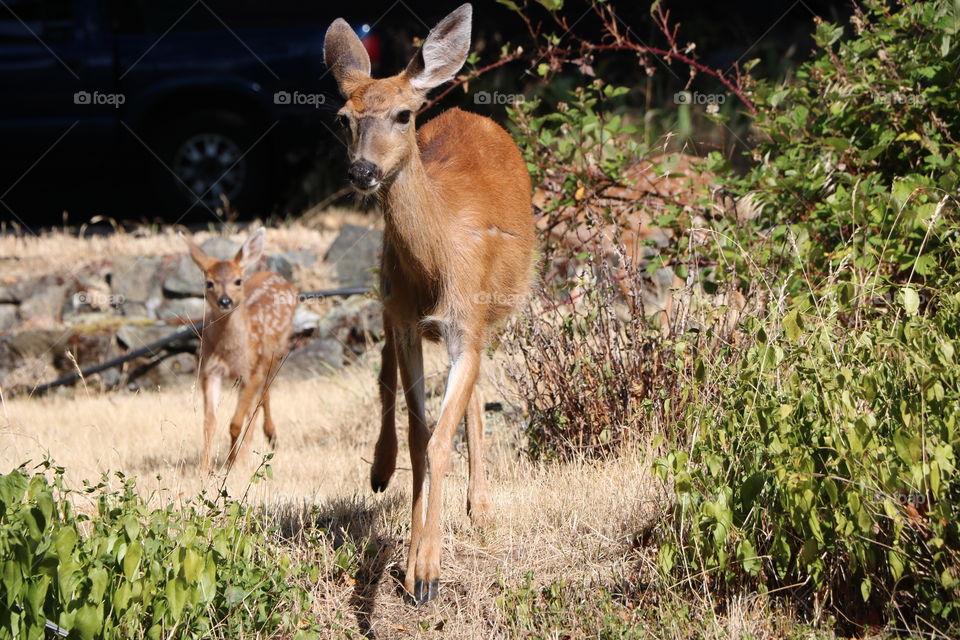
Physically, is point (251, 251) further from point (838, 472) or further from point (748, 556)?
point (838, 472)

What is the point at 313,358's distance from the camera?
1047cm

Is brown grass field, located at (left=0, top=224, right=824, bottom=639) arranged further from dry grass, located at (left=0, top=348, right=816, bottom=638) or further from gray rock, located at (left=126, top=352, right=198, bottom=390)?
gray rock, located at (left=126, top=352, right=198, bottom=390)

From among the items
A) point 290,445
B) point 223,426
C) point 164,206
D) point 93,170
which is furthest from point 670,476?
point 93,170

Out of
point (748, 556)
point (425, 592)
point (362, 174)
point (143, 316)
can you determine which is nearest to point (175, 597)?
point (425, 592)

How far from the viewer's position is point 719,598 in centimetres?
441

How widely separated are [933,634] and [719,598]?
822 millimetres

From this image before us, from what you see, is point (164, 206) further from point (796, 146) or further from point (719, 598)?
point (719, 598)

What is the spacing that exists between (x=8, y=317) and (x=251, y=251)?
3448 mm

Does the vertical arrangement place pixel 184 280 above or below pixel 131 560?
above

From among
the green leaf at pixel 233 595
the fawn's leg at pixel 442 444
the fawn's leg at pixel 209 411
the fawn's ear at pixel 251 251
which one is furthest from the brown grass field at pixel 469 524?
the fawn's ear at pixel 251 251

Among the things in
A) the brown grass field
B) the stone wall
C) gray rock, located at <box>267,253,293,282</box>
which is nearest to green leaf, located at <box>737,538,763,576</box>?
the brown grass field

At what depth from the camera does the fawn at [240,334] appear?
26.9ft

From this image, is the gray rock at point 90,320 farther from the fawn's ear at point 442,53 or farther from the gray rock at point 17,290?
the fawn's ear at point 442,53

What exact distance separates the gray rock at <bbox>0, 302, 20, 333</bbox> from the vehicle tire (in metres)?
1.99
